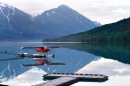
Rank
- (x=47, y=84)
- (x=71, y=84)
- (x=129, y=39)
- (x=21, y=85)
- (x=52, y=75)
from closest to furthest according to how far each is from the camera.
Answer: (x=47, y=84) → (x=71, y=84) → (x=21, y=85) → (x=52, y=75) → (x=129, y=39)

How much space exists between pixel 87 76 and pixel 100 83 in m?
2.84

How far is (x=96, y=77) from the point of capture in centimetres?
3284

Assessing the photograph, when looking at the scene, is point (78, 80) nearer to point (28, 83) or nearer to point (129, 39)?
point (28, 83)

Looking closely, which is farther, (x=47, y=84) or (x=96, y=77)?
(x=96, y=77)

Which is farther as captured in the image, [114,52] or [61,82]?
[114,52]

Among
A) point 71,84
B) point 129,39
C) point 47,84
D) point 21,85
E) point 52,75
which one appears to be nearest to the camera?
point 47,84

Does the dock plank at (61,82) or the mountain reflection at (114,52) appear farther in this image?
the mountain reflection at (114,52)

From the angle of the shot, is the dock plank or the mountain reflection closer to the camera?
the dock plank

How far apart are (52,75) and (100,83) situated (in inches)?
258

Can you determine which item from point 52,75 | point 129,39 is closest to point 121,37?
point 129,39

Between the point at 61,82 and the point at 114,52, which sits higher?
the point at 114,52

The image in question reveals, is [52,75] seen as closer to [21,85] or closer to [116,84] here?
[21,85]

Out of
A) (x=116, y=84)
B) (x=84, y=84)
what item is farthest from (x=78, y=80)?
(x=116, y=84)

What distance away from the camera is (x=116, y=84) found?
98.9 feet
